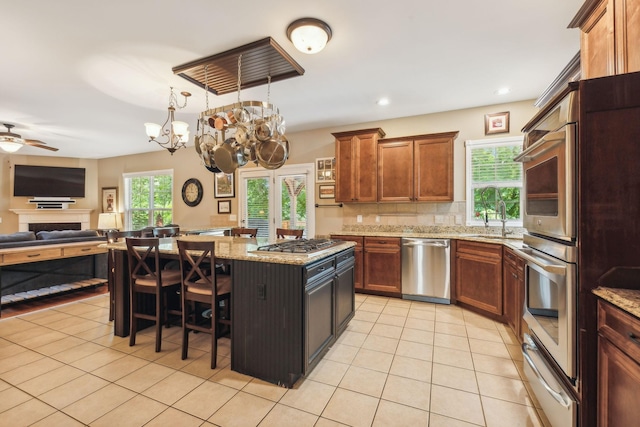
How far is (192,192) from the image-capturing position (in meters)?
6.35

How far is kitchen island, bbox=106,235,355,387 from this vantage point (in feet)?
6.36

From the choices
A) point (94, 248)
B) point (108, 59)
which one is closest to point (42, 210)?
point (94, 248)

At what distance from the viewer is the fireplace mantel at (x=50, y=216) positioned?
6.88m

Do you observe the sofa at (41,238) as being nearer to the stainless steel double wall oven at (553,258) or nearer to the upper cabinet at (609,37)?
the stainless steel double wall oven at (553,258)

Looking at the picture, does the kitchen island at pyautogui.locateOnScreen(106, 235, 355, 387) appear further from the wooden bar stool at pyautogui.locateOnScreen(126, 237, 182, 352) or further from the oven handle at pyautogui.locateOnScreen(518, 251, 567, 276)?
the oven handle at pyautogui.locateOnScreen(518, 251, 567, 276)

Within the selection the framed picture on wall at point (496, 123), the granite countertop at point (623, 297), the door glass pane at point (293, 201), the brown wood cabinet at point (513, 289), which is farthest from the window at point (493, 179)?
the granite countertop at point (623, 297)

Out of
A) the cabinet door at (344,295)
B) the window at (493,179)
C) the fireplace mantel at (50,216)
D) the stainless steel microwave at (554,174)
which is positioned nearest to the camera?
the stainless steel microwave at (554,174)

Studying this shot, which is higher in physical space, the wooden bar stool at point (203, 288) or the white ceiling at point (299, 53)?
the white ceiling at point (299, 53)

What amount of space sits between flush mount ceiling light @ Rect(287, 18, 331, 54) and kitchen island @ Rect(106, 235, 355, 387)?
1.72 metres

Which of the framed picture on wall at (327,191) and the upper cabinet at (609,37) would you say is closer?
the upper cabinet at (609,37)

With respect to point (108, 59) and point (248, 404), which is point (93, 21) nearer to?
point (108, 59)

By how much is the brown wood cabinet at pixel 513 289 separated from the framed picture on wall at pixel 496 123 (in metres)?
1.86

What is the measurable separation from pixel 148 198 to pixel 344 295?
639cm

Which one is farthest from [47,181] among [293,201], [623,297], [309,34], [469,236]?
[623,297]
